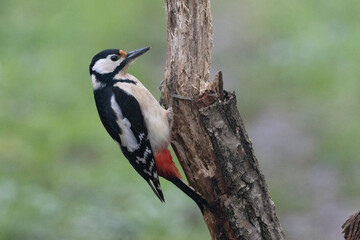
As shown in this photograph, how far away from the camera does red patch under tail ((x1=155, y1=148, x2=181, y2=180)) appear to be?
4.85 metres

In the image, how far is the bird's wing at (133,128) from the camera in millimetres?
5004

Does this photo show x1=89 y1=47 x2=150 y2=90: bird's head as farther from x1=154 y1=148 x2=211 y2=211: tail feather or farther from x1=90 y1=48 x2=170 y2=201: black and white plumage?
x1=154 y1=148 x2=211 y2=211: tail feather

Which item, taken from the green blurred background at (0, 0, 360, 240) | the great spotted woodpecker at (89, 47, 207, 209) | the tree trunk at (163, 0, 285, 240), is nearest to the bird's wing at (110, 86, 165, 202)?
the great spotted woodpecker at (89, 47, 207, 209)

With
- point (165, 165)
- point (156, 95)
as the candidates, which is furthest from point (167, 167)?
point (156, 95)

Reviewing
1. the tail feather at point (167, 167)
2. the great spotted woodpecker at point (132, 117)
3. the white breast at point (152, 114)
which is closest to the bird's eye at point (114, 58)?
the great spotted woodpecker at point (132, 117)

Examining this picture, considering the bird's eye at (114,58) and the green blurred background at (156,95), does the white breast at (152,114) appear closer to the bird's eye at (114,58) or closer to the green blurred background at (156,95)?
the bird's eye at (114,58)

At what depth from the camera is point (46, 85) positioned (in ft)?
30.9

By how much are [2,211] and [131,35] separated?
4238mm

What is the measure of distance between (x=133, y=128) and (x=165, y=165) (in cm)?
36

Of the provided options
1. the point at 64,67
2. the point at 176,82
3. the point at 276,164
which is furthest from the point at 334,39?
the point at 176,82

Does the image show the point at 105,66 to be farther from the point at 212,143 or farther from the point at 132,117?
the point at 212,143

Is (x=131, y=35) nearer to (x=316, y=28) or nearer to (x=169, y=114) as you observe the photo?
(x=316, y=28)

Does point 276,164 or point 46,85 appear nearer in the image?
point 276,164

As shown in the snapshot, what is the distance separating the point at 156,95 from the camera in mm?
8789
